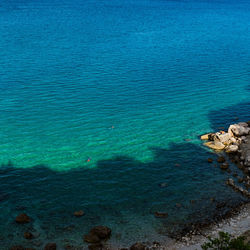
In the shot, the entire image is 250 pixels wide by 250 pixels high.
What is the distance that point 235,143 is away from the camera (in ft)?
165

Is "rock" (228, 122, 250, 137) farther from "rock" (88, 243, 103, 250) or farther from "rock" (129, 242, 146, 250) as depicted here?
"rock" (88, 243, 103, 250)

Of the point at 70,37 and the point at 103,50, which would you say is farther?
the point at 70,37

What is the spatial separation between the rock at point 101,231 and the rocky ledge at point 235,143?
21706 mm

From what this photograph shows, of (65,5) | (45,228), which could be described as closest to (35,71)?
(45,228)

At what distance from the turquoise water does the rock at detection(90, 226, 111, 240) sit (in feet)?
2.87

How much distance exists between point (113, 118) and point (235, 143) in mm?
21549

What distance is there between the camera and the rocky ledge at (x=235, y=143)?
154 ft

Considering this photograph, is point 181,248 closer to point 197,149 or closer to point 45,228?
point 45,228

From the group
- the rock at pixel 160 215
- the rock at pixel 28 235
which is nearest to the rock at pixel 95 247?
the rock at pixel 28 235

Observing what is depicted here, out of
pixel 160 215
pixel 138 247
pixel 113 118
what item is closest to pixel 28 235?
pixel 138 247

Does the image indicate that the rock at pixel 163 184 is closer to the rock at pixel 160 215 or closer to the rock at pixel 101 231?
the rock at pixel 160 215

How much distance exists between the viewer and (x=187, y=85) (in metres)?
74.9

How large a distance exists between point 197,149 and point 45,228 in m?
26.2

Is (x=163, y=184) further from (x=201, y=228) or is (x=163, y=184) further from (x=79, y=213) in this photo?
(x=79, y=213)
